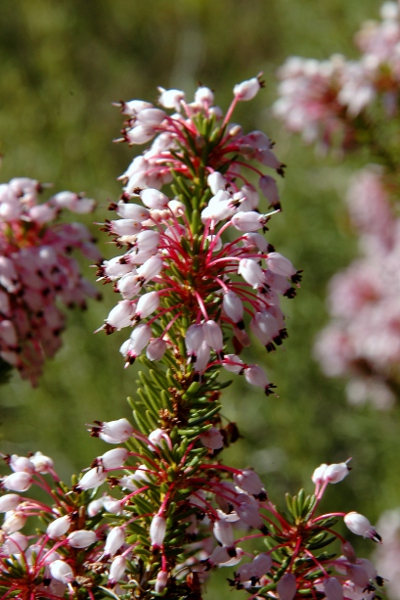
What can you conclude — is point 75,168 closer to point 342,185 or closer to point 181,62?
point 342,185

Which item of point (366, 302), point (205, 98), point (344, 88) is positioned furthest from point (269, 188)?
point (366, 302)

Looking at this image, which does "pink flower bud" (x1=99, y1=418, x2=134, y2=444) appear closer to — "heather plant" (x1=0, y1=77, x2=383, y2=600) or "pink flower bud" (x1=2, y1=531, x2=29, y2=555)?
"heather plant" (x1=0, y1=77, x2=383, y2=600)

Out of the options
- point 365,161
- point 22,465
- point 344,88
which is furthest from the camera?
point 365,161

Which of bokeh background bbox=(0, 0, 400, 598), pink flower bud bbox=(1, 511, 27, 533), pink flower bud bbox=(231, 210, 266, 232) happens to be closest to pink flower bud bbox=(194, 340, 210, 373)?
pink flower bud bbox=(231, 210, 266, 232)

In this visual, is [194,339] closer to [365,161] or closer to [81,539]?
[81,539]

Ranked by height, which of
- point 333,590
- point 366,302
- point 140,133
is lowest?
point 333,590

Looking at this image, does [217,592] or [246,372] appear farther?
[217,592]

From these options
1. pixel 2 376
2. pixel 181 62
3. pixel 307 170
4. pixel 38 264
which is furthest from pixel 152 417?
pixel 181 62

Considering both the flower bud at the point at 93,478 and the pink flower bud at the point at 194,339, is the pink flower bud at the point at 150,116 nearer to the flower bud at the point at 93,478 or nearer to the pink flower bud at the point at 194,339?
the pink flower bud at the point at 194,339
